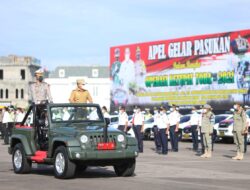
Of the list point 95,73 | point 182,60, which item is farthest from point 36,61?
point 182,60

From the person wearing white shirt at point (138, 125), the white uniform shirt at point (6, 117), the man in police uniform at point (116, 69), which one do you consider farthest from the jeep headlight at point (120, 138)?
the man in police uniform at point (116, 69)

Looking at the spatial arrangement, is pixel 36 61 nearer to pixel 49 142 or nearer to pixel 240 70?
pixel 240 70

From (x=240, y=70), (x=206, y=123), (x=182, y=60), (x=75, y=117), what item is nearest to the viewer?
(x=75, y=117)

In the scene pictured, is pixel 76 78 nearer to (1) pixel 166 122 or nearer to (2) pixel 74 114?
(1) pixel 166 122

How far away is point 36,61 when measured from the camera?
148 m

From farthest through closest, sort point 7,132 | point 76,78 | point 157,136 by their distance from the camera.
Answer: point 76,78, point 7,132, point 157,136

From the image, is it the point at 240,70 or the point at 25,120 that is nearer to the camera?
the point at 25,120

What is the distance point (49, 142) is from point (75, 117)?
33.9 inches

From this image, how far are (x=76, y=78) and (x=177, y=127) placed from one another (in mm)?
125567

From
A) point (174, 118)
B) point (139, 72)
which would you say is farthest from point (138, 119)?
point (139, 72)

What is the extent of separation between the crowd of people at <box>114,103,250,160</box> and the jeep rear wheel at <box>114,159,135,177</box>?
7.05 m

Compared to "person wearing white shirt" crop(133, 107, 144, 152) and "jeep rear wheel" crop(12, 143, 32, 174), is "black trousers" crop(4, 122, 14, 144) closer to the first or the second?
→ "person wearing white shirt" crop(133, 107, 144, 152)

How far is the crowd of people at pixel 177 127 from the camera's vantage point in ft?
66.8

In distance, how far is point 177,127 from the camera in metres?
24.7
